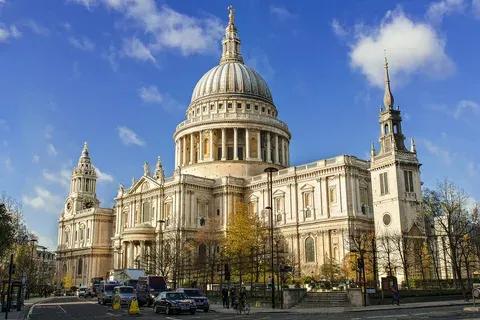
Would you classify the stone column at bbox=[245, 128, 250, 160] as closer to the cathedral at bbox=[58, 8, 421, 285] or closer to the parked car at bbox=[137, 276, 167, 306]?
the cathedral at bbox=[58, 8, 421, 285]

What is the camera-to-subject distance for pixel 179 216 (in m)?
90.6

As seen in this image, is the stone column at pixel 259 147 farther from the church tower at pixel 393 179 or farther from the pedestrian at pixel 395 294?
the pedestrian at pixel 395 294

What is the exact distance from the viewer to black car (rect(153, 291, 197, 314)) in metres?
39.9

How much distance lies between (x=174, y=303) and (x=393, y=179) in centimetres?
3958

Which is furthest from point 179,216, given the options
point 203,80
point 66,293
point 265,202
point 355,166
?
point 66,293

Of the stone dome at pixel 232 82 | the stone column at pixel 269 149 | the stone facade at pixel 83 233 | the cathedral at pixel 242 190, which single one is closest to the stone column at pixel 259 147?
the cathedral at pixel 242 190

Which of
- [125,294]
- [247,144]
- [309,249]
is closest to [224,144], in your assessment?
[247,144]

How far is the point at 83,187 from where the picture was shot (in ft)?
463

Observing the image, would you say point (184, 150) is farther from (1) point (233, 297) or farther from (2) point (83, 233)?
(1) point (233, 297)

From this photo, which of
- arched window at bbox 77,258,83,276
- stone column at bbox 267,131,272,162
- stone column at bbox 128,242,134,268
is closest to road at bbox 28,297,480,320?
stone column at bbox 128,242,134,268

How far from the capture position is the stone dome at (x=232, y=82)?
113m

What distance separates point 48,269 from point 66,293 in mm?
62073

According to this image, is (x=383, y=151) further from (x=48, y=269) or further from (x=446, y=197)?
(x=48, y=269)

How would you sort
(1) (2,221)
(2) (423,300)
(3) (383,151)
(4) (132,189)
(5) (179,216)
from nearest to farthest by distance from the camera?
1. (1) (2,221)
2. (2) (423,300)
3. (3) (383,151)
4. (5) (179,216)
5. (4) (132,189)
